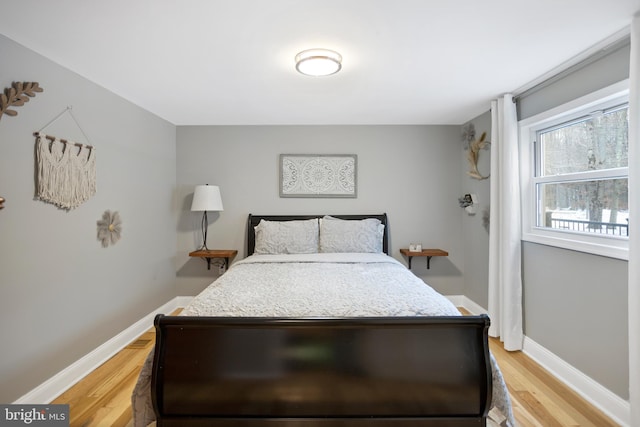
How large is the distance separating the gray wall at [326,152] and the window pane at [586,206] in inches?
49.3

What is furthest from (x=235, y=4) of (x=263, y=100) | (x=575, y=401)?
(x=575, y=401)

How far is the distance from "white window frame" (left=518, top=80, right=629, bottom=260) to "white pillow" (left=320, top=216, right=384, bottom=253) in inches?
55.3

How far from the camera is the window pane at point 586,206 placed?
1.97 m

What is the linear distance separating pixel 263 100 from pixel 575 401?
133 inches

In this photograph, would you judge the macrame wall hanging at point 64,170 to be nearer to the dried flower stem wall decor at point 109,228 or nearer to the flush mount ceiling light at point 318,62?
the dried flower stem wall decor at point 109,228

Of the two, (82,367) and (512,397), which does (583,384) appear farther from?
(82,367)

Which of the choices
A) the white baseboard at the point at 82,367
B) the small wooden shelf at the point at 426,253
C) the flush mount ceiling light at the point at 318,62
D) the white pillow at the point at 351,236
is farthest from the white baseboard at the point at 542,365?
the flush mount ceiling light at the point at 318,62

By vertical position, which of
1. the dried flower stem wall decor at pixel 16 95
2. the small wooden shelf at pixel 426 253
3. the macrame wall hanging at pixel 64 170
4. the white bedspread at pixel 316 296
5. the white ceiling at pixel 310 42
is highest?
the white ceiling at pixel 310 42

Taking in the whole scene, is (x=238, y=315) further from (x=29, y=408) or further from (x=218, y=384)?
(x=29, y=408)

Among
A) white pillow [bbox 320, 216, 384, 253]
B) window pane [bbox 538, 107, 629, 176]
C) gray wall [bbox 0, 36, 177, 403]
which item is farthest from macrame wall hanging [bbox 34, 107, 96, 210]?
window pane [bbox 538, 107, 629, 176]

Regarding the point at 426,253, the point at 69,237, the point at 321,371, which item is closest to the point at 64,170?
the point at 69,237

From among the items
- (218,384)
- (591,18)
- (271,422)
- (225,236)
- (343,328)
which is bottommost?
(271,422)

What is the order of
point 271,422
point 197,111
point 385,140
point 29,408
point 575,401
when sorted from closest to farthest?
point 271,422 < point 29,408 < point 575,401 < point 197,111 < point 385,140

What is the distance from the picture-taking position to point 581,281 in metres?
2.13
